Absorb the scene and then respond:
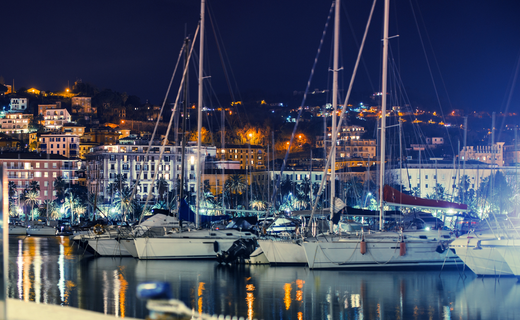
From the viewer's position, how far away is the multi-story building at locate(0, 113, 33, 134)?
16538 centimetres

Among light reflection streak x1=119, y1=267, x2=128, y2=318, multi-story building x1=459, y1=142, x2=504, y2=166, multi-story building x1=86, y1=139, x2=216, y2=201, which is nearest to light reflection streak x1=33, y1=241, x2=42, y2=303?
light reflection streak x1=119, y1=267, x2=128, y2=318

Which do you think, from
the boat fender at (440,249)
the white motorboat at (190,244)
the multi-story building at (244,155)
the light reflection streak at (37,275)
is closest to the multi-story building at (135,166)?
the multi-story building at (244,155)

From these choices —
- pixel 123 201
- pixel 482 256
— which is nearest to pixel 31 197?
pixel 123 201

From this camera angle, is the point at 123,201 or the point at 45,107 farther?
the point at 45,107

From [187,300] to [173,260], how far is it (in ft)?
35.9

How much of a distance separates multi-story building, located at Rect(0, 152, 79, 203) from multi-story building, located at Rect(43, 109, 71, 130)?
61.8m

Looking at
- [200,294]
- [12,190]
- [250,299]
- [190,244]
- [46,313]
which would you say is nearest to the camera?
[46,313]

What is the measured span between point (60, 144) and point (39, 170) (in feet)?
102

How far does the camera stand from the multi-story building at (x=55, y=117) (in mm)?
168000

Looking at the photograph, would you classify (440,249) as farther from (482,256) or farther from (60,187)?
(60,187)

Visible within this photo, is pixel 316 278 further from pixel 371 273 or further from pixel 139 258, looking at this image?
pixel 139 258

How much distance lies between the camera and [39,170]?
105375 millimetres

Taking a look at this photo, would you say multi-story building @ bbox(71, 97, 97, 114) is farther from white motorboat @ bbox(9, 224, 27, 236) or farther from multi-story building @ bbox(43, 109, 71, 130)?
white motorboat @ bbox(9, 224, 27, 236)

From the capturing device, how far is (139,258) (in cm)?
3275
